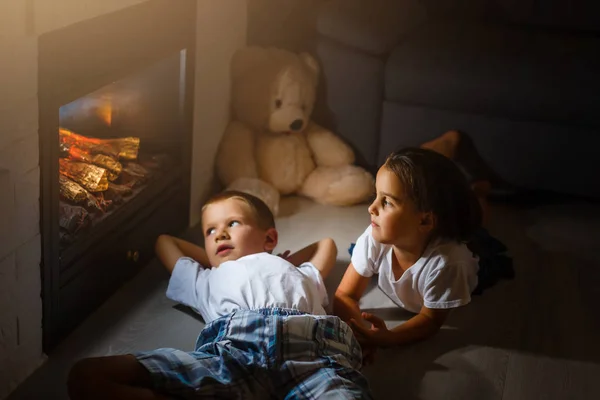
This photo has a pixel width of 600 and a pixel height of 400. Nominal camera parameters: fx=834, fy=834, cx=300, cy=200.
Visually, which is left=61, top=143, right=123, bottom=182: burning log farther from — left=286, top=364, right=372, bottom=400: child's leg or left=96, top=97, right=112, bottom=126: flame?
left=286, top=364, right=372, bottom=400: child's leg

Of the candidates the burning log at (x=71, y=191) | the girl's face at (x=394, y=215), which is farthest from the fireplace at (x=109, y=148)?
the girl's face at (x=394, y=215)

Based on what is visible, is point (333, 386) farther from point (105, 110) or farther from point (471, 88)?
point (471, 88)

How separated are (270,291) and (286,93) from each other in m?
1.01

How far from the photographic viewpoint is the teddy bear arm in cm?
262

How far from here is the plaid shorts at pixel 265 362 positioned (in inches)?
56.0

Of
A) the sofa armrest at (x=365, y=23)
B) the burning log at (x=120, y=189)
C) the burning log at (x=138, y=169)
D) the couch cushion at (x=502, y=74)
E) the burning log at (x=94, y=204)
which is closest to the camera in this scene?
the burning log at (x=94, y=204)

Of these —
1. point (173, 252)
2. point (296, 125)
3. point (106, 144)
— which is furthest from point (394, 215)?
point (296, 125)

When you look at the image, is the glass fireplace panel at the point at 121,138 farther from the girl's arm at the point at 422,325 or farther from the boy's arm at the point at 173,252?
the girl's arm at the point at 422,325

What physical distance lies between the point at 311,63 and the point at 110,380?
1.50m

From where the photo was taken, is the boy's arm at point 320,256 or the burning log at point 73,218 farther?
the boy's arm at point 320,256

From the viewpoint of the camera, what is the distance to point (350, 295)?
1903 millimetres

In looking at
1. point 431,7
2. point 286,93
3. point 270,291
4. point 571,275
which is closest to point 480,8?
point 431,7

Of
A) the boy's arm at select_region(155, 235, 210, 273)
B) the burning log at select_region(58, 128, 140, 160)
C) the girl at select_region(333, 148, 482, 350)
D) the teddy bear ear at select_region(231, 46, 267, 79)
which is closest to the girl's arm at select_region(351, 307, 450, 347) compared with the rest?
the girl at select_region(333, 148, 482, 350)

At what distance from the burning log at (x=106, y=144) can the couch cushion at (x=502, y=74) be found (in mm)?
887
